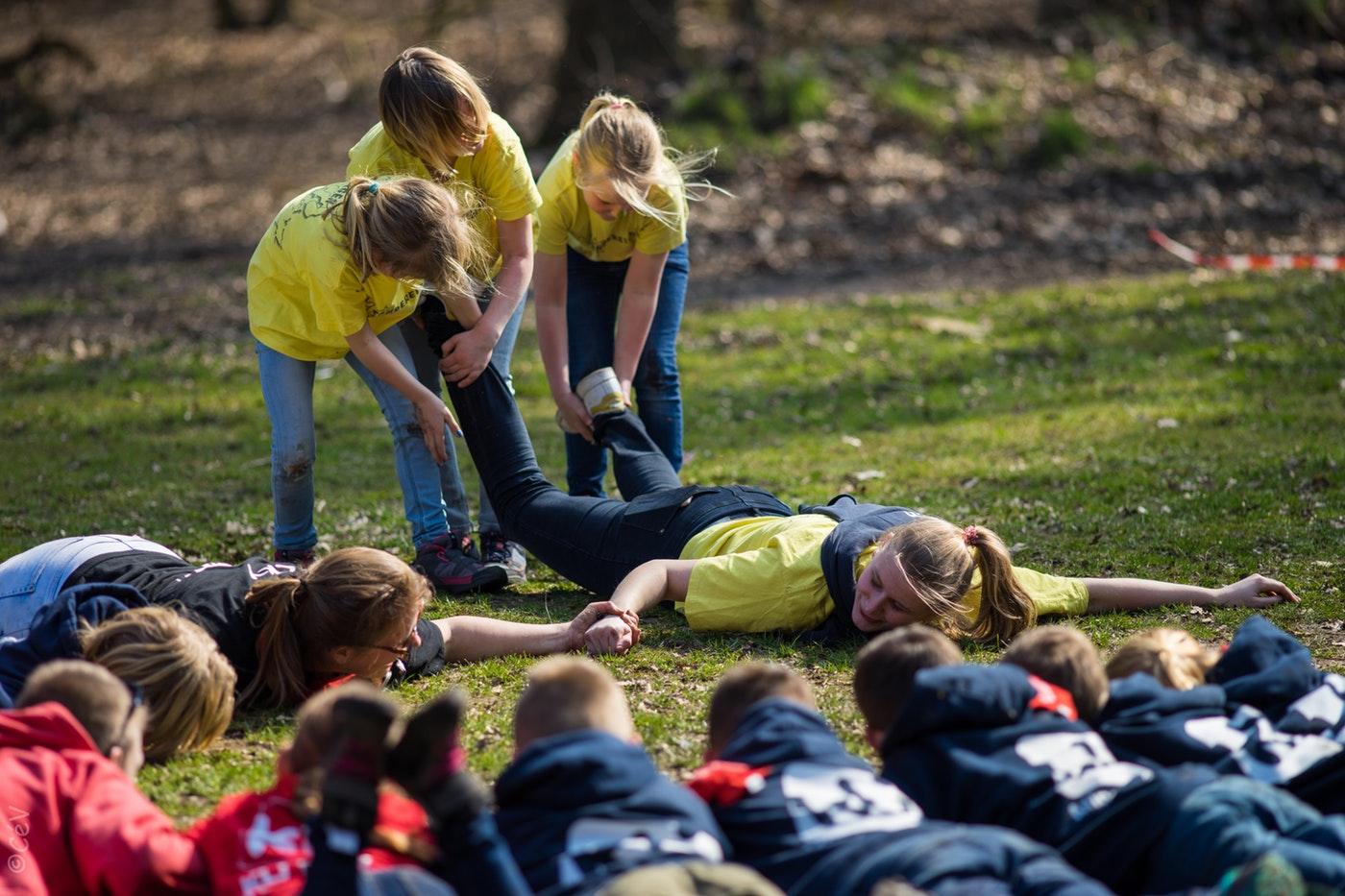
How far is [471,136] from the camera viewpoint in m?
5.68

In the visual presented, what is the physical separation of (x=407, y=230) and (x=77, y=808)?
8.71 ft

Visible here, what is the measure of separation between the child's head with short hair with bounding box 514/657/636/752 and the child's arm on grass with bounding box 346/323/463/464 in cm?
267

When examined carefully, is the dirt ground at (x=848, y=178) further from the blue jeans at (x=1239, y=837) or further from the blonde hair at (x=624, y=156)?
the blue jeans at (x=1239, y=837)

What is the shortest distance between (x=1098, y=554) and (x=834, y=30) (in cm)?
1492

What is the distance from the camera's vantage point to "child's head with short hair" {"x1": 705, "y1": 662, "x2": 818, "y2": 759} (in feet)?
11.5

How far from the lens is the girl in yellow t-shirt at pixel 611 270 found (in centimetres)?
620

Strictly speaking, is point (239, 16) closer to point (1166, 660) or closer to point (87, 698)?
point (87, 698)

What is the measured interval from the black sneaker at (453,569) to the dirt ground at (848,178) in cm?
719

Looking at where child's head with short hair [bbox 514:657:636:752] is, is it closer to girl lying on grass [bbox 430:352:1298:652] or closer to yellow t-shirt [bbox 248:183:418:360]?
girl lying on grass [bbox 430:352:1298:652]

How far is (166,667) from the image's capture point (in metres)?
3.92

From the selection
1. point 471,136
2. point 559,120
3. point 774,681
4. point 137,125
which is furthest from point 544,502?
point 137,125

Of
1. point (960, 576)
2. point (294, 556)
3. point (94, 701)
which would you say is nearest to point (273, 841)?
point (94, 701)

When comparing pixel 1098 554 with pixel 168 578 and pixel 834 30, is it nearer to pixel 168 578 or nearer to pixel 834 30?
pixel 168 578

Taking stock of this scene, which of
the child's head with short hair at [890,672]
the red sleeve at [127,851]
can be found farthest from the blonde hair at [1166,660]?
the red sleeve at [127,851]
